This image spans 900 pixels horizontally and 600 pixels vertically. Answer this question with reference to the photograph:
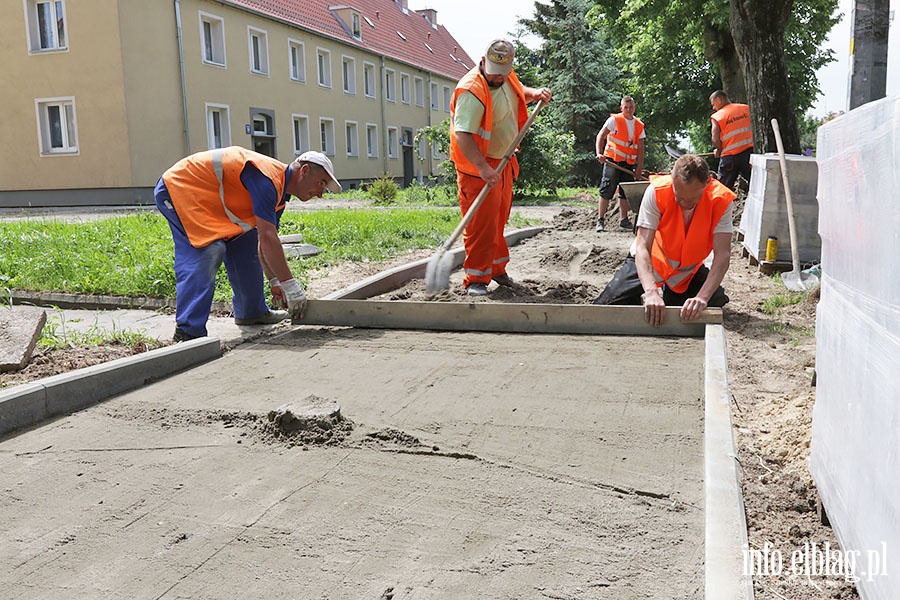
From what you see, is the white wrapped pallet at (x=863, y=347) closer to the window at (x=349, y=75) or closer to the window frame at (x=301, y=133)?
the window frame at (x=301, y=133)

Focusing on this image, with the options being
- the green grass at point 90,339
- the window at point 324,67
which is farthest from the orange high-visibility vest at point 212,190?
the window at point 324,67

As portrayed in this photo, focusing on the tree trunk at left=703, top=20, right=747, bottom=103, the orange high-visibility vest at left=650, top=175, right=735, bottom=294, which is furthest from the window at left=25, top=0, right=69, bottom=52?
the orange high-visibility vest at left=650, top=175, right=735, bottom=294

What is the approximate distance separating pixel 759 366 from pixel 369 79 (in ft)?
96.9

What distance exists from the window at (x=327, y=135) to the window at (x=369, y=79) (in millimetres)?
3291

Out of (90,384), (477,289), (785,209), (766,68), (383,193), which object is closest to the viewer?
(90,384)

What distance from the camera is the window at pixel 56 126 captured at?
2056 cm

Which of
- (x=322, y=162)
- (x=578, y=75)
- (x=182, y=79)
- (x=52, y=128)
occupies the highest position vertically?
(x=578, y=75)

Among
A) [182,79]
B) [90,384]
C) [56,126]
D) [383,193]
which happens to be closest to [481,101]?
[90,384]

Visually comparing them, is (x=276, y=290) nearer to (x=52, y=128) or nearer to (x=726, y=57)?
(x=726, y=57)

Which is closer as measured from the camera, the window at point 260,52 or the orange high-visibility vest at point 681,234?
the orange high-visibility vest at point 681,234

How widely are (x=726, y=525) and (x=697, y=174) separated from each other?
9.12 feet

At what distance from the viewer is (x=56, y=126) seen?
20.9m

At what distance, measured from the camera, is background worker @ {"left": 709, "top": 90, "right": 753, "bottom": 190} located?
11.0 m

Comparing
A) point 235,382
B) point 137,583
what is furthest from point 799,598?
point 235,382
